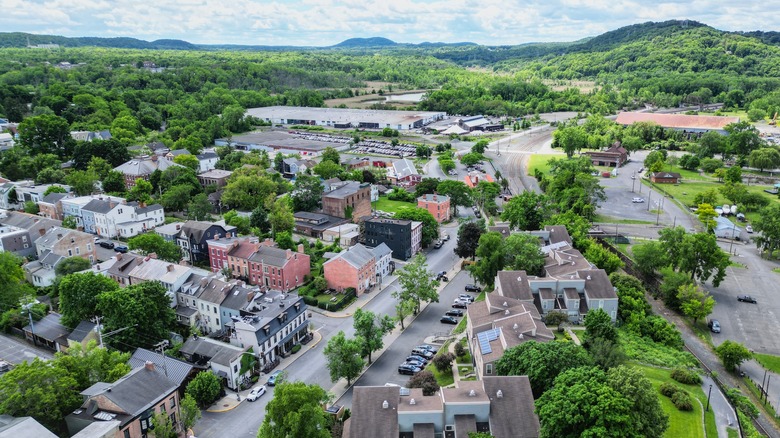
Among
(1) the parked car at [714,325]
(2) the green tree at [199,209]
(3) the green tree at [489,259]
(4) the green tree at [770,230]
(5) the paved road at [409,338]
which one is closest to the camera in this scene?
(5) the paved road at [409,338]

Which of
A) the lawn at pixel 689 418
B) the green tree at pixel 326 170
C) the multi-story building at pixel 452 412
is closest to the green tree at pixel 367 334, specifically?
the multi-story building at pixel 452 412

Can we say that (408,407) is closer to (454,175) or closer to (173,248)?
(173,248)

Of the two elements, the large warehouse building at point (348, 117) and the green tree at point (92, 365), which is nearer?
the green tree at point (92, 365)

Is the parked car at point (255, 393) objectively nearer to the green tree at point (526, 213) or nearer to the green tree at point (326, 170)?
the green tree at point (526, 213)

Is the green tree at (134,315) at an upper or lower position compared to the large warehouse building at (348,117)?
lower

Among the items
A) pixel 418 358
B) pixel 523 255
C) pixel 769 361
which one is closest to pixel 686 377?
pixel 769 361

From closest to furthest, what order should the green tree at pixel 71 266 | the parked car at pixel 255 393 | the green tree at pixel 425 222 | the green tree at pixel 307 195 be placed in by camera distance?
the parked car at pixel 255 393
the green tree at pixel 71 266
the green tree at pixel 425 222
the green tree at pixel 307 195

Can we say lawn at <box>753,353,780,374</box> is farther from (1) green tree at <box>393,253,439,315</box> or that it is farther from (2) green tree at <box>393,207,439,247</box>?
(2) green tree at <box>393,207,439,247</box>

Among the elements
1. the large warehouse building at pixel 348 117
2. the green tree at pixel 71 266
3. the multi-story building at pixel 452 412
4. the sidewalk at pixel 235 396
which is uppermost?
the large warehouse building at pixel 348 117
